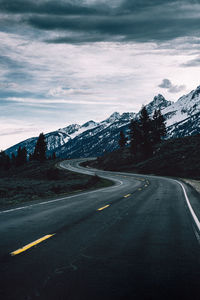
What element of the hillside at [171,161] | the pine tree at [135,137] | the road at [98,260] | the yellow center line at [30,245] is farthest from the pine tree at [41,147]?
the yellow center line at [30,245]

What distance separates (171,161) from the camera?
61.5 meters

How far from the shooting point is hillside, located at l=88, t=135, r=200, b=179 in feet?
180

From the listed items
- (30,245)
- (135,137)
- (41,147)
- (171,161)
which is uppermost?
(41,147)

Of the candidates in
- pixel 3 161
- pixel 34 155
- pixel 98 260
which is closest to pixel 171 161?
pixel 98 260

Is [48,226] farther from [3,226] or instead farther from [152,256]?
[152,256]

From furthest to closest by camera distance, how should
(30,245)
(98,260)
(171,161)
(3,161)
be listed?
1. (3,161)
2. (171,161)
3. (30,245)
4. (98,260)

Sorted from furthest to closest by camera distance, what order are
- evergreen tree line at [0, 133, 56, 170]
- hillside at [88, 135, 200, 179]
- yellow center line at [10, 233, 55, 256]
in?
evergreen tree line at [0, 133, 56, 170]
hillside at [88, 135, 200, 179]
yellow center line at [10, 233, 55, 256]

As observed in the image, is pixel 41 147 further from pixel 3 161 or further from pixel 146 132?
pixel 146 132

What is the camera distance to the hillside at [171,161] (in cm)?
5497

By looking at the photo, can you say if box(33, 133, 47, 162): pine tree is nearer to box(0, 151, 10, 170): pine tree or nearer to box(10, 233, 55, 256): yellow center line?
box(0, 151, 10, 170): pine tree

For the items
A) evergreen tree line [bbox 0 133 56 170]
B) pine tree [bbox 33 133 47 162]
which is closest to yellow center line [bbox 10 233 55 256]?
evergreen tree line [bbox 0 133 56 170]

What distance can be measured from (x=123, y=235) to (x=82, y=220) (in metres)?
2.42

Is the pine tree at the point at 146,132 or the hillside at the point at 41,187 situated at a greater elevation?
the pine tree at the point at 146,132

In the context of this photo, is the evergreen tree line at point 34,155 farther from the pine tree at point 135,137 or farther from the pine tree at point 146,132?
the pine tree at point 146,132
